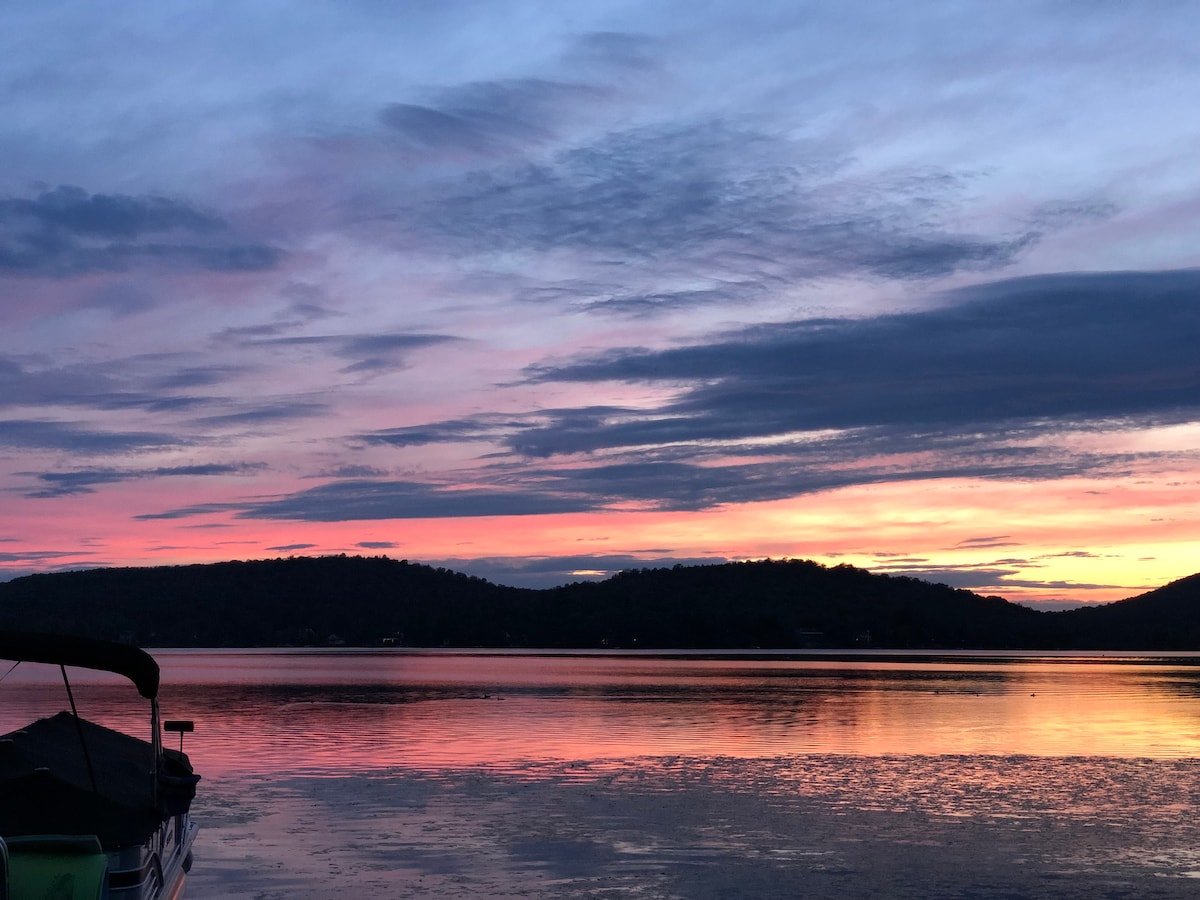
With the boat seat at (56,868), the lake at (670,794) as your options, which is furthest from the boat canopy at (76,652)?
the boat seat at (56,868)

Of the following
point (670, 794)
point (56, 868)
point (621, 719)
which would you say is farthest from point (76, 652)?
point (621, 719)

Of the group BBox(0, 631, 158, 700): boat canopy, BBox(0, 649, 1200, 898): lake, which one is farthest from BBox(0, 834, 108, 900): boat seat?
BBox(0, 649, 1200, 898): lake

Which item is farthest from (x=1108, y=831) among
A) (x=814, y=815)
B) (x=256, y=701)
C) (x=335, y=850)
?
(x=256, y=701)

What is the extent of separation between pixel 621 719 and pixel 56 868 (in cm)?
3449

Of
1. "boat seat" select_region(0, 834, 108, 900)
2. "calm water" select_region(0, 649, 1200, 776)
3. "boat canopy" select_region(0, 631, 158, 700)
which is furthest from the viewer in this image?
"calm water" select_region(0, 649, 1200, 776)

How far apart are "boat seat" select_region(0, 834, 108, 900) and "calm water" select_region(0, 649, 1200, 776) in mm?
15875

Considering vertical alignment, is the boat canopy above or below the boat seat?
above

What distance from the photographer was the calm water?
109 ft

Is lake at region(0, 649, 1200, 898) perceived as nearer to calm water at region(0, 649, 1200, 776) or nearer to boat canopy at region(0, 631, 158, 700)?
calm water at region(0, 649, 1200, 776)

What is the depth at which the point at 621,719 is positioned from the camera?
45438mm

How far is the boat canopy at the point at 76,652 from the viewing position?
15.1m

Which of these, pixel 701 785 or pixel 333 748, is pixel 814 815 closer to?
pixel 701 785

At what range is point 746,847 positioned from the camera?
19.1 m

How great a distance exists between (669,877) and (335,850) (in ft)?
15.3
